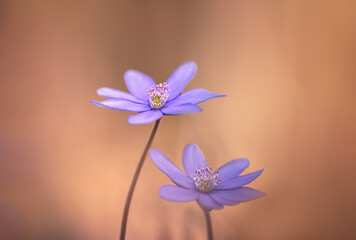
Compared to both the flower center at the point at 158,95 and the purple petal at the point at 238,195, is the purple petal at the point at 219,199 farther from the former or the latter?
the flower center at the point at 158,95

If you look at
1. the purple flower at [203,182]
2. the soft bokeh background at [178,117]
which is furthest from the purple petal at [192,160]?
the soft bokeh background at [178,117]

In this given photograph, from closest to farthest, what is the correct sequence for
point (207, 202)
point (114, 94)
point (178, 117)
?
point (207, 202) → point (114, 94) → point (178, 117)

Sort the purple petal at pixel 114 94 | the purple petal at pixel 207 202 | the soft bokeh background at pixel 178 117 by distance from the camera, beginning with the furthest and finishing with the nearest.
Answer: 1. the soft bokeh background at pixel 178 117
2. the purple petal at pixel 114 94
3. the purple petal at pixel 207 202

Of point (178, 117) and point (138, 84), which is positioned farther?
point (178, 117)

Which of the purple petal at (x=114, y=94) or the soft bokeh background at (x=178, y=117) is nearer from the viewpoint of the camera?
the purple petal at (x=114, y=94)

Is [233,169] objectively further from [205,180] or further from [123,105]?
[123,105]

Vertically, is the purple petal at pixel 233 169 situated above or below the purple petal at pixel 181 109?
below

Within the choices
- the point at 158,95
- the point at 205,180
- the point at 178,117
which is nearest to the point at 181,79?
the point at 158,95
